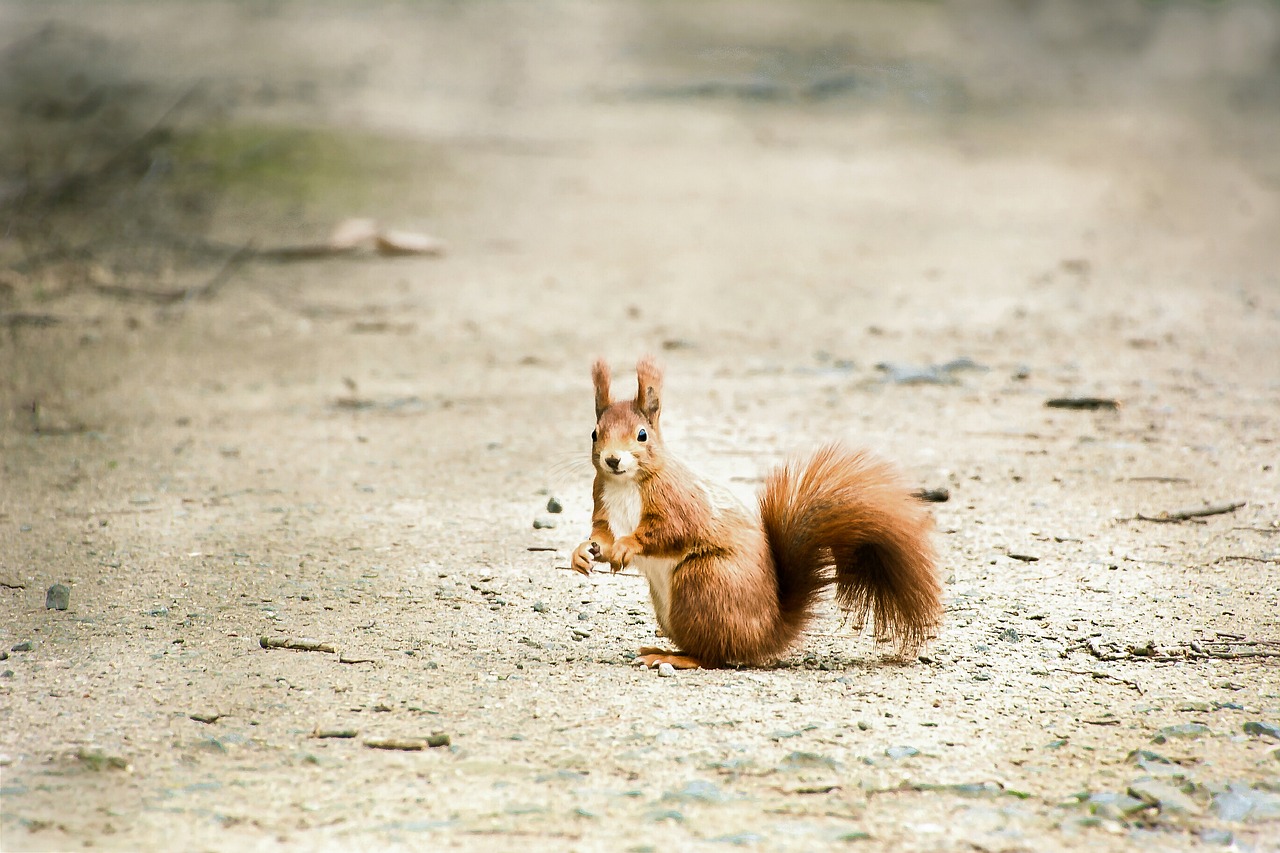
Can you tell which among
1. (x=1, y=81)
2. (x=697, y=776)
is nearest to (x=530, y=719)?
(x=697, y=776)

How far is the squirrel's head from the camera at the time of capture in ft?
10.7

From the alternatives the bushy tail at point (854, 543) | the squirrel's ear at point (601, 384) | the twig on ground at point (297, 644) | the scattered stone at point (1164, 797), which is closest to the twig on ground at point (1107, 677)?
the bushy tail at point (854, 543)

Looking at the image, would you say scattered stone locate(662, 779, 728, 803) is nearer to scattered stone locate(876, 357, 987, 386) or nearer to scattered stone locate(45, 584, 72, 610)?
scattered stone locate(45, 584, 72, 610)

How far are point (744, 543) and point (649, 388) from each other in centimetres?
44

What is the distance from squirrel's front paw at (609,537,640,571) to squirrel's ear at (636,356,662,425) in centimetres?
30

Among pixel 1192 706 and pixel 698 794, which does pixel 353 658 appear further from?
pixel 1192 706

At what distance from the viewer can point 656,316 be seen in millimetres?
7395

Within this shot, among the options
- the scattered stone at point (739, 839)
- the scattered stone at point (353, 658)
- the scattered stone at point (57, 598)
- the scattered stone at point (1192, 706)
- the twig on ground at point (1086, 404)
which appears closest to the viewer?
the scattered stone at point (739, 839)

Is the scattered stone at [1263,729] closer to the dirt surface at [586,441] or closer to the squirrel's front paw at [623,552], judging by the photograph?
the dirt surface at [586,441]

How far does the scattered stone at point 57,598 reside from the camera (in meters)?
3.86

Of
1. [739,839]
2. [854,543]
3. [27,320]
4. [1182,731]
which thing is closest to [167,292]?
[27,320]

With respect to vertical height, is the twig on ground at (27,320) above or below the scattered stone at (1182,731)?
above

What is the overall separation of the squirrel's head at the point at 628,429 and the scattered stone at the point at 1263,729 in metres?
1.45

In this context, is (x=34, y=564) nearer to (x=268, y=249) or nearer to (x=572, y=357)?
(x=572, y=357)
